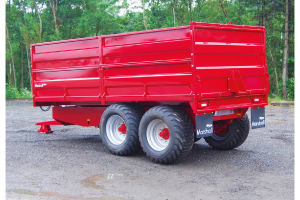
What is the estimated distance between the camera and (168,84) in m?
6.46

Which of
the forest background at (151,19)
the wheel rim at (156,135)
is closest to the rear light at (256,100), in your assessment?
the wheel rim at (156,135)

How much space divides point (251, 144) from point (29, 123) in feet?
25.3

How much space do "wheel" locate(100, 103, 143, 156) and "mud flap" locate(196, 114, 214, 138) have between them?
1450mm

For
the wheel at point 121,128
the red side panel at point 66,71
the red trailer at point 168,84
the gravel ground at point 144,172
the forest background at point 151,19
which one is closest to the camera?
the gravel ground at point 144,172

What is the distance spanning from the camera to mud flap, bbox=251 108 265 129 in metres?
7.08

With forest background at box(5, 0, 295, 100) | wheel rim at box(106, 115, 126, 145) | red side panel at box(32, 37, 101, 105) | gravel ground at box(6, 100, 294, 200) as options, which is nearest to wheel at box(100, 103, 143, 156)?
wheel rim at box(106, 115, 126, 145)

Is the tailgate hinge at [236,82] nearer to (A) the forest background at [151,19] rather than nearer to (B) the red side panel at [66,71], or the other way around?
(B) the red side panel at [66,71]

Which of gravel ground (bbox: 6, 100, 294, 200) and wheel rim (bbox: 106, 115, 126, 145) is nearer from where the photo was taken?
gravel ground (bbox: 6, 100, 294, 200)

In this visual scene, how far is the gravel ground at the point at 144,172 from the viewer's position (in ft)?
16.1

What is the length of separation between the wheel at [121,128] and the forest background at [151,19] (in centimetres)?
1498

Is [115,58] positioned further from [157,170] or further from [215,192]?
[215,192]

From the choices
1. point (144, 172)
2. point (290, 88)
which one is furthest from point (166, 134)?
point (290, 88)

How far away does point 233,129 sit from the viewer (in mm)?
7496

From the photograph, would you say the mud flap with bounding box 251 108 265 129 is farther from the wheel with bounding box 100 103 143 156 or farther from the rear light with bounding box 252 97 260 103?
the wheel with bounding box 100 103 143 156
